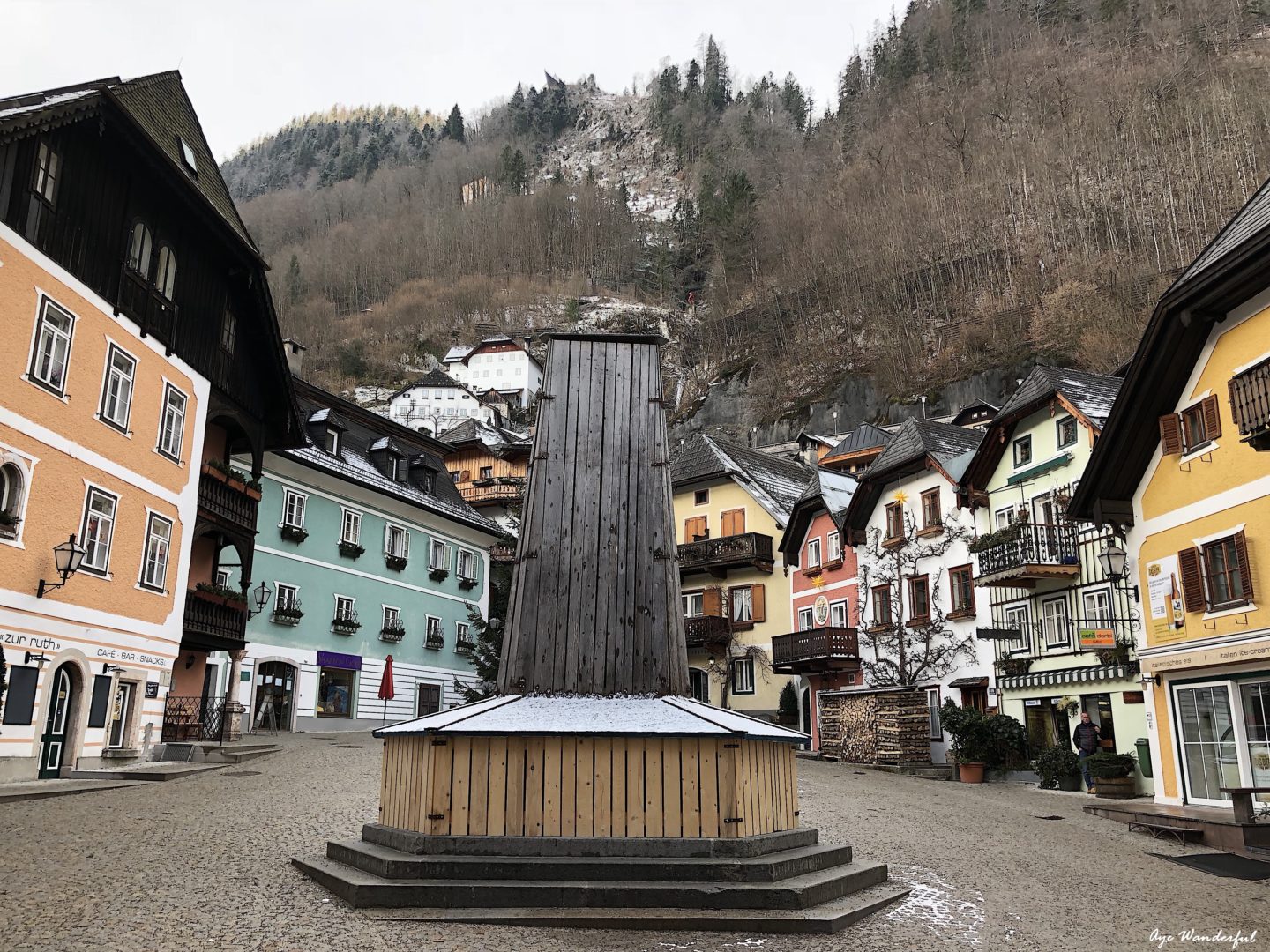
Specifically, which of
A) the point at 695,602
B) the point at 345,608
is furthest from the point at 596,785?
the point at 695,602

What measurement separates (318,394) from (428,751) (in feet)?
93.0

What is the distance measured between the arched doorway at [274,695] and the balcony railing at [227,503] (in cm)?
647

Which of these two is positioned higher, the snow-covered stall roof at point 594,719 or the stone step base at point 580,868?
the snow-covered stall roof at point 594,719

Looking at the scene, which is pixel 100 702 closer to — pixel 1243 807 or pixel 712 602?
pixel 1243 807

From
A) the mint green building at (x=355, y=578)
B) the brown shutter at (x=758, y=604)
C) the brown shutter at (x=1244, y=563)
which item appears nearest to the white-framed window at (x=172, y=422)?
the mint green building at (x=355, y=578)

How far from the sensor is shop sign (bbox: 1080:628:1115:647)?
66.0 feet

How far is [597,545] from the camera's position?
9898 mm

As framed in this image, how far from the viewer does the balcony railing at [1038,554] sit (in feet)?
72.4

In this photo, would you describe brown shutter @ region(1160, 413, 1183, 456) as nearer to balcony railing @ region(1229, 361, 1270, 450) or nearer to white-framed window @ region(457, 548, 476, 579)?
balcony railing @ region(1229, 361, 1270, 450)

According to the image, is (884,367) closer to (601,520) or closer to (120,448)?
(120,448)

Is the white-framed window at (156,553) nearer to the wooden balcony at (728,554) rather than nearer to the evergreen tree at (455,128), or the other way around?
the wooden balcony at (728,554)

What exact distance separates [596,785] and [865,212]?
245 feet

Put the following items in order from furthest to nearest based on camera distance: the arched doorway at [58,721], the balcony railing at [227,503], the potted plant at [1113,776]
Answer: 1. the balcony railing at [227,503]
2. the potted plant at [1113,776]
3. the arched doorway at [58,721]

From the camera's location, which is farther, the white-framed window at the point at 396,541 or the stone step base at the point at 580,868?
the white-framed window at the point at 396,541
